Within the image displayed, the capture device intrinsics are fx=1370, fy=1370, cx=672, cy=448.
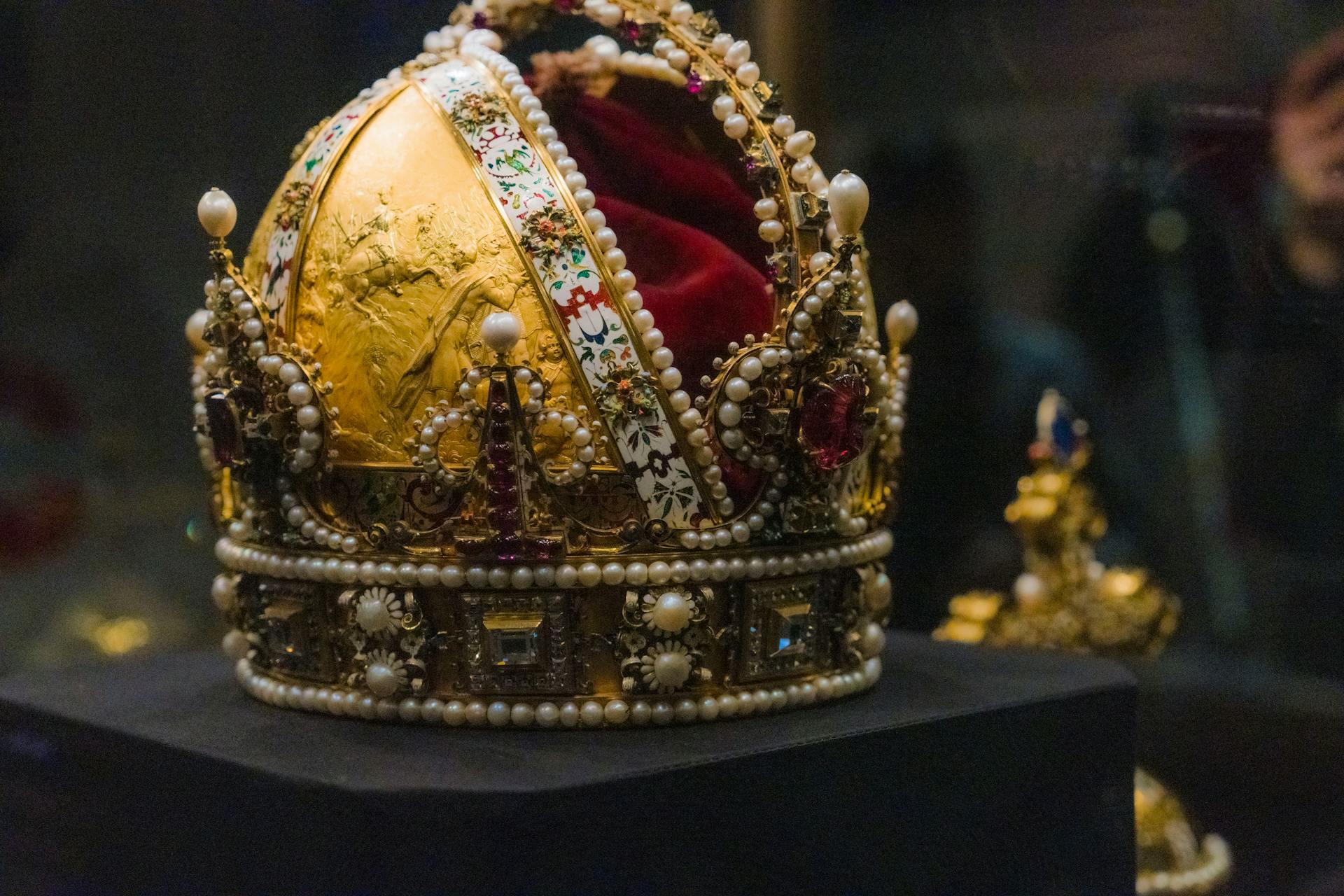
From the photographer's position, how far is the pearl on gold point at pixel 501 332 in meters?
1.20

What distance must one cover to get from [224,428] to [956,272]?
135 centimetres

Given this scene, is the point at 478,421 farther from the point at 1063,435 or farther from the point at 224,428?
the point at 1063,435

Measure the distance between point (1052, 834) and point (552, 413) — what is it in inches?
26.8

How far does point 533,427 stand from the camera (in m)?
1.25

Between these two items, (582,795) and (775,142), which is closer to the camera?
(582,795)

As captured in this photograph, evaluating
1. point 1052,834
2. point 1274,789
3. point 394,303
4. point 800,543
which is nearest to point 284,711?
point 394,303

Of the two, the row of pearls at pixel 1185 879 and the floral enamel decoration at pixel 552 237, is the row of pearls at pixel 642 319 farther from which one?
the row of pearls at pixel 1185 879

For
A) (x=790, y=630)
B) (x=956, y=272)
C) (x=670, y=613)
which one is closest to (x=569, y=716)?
(x=670, y=613)

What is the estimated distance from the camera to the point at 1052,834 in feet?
4.64

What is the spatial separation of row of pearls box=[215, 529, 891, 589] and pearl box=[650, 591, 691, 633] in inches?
0.8

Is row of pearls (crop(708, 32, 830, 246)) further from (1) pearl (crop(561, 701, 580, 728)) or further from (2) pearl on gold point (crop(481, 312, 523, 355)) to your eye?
(1) pearl (crop(561, 701, 580, 728))

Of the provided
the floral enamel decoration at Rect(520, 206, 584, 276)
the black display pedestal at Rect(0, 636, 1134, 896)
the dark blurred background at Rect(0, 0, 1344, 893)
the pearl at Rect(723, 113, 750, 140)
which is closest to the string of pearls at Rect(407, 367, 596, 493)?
the floral enamel decoration at Rect(520, 206, 584, 276)

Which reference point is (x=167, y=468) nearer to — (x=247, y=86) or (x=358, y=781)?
(x=247, y=86)

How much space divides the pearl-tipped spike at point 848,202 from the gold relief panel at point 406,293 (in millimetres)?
289
